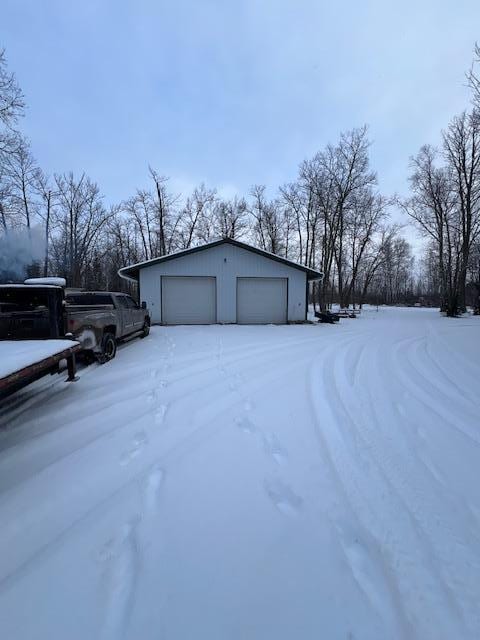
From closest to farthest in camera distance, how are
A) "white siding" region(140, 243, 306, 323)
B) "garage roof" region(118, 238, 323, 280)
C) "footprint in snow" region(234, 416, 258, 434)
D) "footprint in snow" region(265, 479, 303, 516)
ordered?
"footprint in snow" region(265, 479, 303, 516), "footprint in snow" region(234, 416, 258, 434), "garage roof" region(118, 238, 323, 280), "white siding" region(140, 243, 306, 323)

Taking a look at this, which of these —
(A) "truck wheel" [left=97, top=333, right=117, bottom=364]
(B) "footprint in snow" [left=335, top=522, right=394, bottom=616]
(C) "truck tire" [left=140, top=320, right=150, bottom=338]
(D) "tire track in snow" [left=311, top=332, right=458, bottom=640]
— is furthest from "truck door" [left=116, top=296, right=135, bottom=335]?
(B) "footprint in snow" [left=335, top=522, right=394, bottom=616]

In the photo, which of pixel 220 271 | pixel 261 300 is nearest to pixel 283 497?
pixel 220 271

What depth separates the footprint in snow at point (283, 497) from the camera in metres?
2.12

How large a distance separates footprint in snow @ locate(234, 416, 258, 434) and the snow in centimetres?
245

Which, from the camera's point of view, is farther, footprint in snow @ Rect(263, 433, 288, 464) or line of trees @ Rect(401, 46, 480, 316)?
line of trees @ Rect(401, 46, 480, 316)

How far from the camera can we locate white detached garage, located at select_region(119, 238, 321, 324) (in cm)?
1441

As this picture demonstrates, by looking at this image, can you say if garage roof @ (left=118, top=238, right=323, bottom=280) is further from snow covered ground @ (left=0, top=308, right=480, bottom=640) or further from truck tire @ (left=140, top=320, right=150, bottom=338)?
snow covered ground @ (left=0, top=308, right=480, bottom=640)

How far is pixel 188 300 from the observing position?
1467 centimetres

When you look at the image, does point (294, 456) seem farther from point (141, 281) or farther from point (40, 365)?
point (141, 281)

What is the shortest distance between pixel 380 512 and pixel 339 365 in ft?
14.5

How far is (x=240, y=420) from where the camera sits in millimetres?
3590

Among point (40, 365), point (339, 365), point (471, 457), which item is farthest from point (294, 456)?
point (339, 365)

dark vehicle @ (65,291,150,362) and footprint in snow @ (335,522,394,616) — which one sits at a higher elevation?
dark vehicle @ (65,291,150,362)

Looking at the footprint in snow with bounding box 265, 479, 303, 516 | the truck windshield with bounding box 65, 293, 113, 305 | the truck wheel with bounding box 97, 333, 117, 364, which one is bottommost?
the footprint in snow with bounding box 265, 479, 303, 516
